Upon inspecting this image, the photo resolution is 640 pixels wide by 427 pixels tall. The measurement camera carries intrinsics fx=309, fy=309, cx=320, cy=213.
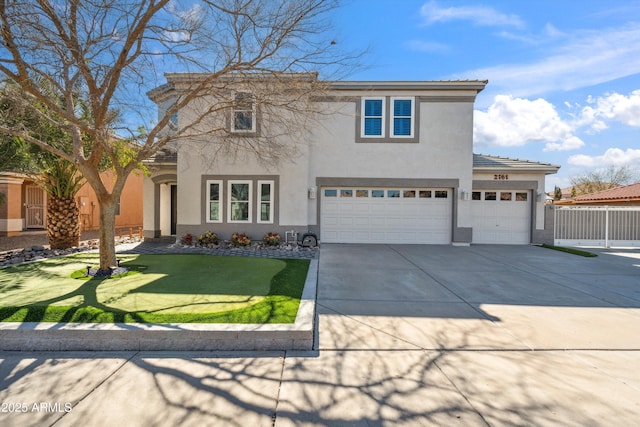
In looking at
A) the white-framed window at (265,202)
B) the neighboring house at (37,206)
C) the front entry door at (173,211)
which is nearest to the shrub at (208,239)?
the white-framed window at (265,202)

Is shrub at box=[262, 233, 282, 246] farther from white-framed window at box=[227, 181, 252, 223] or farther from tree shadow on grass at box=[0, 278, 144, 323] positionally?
tree shadow on grass at box=[0, 278, 144, 323]

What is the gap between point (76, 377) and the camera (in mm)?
3232

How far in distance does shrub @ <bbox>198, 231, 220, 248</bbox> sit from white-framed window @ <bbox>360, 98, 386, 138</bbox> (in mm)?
7160

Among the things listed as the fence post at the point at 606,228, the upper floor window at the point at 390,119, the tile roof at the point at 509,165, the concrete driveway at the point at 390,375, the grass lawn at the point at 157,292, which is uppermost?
the upper floor window at the point at 390,119

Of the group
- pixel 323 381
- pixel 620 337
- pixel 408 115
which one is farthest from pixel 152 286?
pixel 408 115

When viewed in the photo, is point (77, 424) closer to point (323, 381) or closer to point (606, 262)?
point (323, 381)

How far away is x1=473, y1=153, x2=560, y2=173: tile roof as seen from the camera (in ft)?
41.3

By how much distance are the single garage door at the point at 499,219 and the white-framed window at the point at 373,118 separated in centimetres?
492

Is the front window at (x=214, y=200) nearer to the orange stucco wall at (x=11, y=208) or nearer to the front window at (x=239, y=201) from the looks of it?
the front window at (x=239, y=201)

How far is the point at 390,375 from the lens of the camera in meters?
3.29

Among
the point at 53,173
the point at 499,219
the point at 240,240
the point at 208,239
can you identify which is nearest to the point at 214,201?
the point at 208,239

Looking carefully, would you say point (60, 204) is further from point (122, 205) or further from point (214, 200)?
point (122, 205)

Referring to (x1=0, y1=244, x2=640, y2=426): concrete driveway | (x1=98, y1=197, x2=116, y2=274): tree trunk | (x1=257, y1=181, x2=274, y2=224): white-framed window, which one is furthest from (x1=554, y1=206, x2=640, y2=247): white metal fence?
(x1=98, y1=197, x2=116, y2=274): tree trunk

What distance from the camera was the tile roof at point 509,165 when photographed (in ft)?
41.3
